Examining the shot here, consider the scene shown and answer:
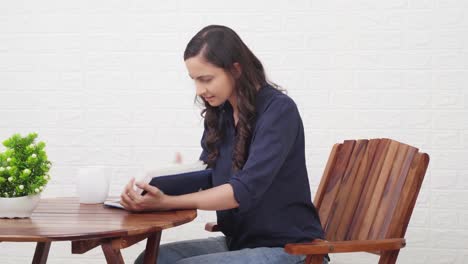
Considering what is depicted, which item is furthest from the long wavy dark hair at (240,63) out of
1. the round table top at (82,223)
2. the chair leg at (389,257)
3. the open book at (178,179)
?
the chair leg at (389,257)

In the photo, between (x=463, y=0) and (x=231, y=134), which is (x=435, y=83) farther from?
(x=231, y=134)

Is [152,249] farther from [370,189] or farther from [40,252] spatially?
[370,189]

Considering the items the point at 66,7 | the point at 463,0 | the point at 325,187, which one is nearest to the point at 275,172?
the point at 325,187

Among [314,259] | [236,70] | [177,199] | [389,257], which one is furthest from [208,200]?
[389,257]

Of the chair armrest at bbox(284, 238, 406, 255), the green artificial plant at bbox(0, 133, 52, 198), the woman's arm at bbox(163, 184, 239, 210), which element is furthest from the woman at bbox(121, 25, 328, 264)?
the green artificial plant at bbox(0, 133, 52, 198)

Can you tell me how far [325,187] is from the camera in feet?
7.99

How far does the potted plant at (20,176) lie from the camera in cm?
189

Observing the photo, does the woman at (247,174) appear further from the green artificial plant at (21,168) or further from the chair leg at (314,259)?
the green artificial plant at (21,168)

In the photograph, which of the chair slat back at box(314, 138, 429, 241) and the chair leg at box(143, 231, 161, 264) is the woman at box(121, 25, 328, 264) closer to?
the chair leg at box(143, 231, 161, 264)

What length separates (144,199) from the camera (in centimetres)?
195

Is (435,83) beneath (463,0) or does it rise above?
beneath

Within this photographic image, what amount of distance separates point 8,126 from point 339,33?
1.63m

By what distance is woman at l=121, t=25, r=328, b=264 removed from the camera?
1.96 m

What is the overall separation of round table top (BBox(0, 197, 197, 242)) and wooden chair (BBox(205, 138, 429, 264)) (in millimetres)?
355
